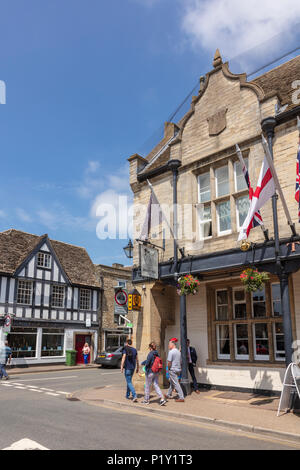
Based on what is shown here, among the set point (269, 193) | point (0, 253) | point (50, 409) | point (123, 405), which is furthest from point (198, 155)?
point (0, 253)

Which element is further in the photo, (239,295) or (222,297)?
(222,297)

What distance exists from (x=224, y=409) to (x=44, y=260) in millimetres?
20616

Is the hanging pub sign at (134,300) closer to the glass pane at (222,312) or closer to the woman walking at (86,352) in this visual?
the glass pane at (222,312)

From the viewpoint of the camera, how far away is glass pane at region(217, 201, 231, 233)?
11.5 metres

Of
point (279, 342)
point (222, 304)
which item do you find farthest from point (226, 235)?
point (279, 342)

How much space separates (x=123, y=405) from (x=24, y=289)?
17.5 m

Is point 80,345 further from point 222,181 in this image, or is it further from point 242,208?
point 242,208

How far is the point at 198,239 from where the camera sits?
11977mm

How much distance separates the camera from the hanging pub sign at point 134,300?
12.4 m

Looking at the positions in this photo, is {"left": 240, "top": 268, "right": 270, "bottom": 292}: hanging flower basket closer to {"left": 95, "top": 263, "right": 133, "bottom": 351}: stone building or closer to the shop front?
the shop front

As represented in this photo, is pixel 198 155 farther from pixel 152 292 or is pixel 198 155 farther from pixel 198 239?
pixel 152 292

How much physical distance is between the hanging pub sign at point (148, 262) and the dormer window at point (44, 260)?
16.4 metres

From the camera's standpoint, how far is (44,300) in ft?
85.9

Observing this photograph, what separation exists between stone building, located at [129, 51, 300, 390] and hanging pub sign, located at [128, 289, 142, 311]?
23 centimetres
